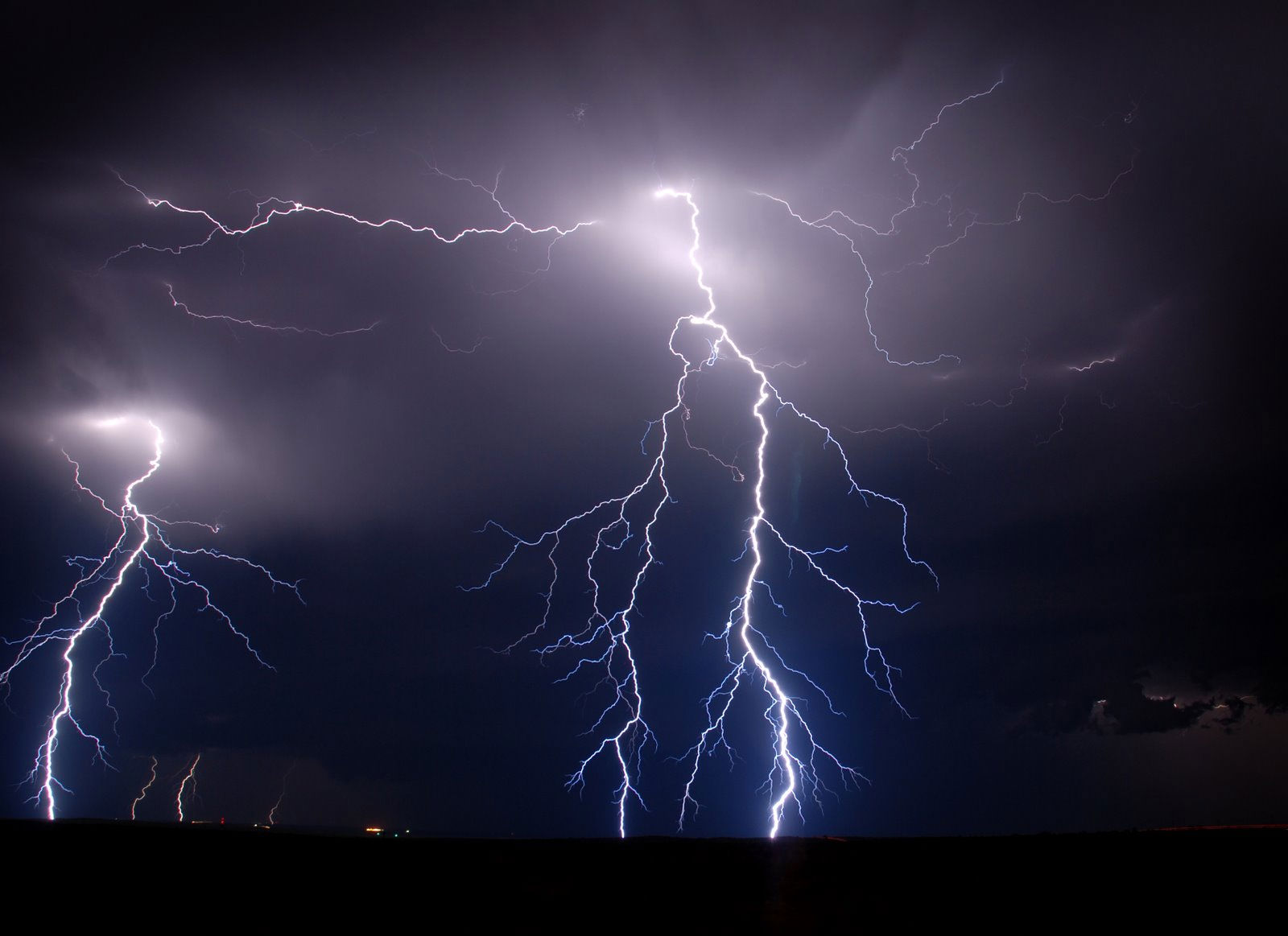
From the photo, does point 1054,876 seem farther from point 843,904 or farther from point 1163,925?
point 843,904

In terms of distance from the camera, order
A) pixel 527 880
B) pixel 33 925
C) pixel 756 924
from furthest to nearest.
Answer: pixel 527 880, pixel 756 924, pixel 33 925

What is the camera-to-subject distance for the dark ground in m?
3.75

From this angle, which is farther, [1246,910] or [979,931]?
[1246,910]

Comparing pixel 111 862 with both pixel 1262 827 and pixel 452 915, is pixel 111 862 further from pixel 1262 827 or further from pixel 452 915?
pixel 1262 827

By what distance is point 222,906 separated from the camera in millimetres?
3725

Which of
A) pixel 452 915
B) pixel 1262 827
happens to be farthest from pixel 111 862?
pixel 1262 827

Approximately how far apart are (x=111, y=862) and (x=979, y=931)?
5139 mm

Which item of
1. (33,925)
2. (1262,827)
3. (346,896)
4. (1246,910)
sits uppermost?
(1262,827)

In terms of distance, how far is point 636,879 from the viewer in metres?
4.38

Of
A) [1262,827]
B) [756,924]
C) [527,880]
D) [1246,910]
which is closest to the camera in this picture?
[756,924]

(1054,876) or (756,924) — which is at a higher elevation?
(1054,876)

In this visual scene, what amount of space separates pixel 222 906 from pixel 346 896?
2.01 feet

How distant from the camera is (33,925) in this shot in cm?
341

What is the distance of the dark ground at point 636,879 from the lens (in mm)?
3748
